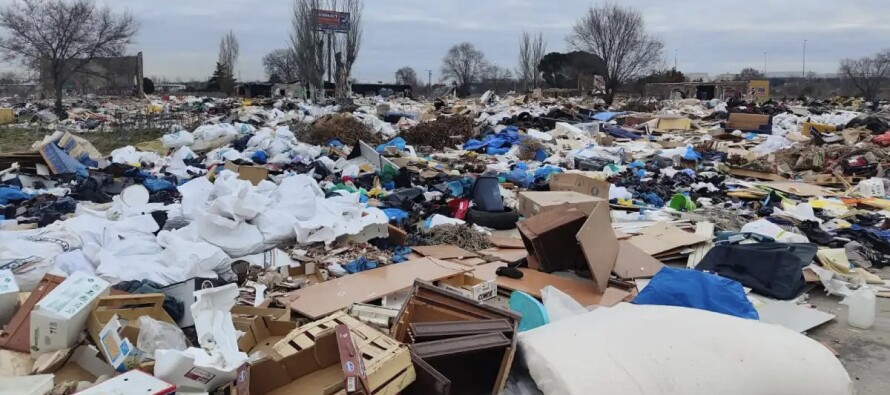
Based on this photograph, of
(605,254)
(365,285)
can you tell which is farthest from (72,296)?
(605,254)

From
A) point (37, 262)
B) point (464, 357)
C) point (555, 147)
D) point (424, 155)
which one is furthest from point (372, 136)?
point (464, 357)

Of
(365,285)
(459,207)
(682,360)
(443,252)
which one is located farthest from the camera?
(459,207)

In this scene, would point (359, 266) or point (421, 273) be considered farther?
point (359, 266)

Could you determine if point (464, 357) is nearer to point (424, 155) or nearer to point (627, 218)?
point (627, 218)

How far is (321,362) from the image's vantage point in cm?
281

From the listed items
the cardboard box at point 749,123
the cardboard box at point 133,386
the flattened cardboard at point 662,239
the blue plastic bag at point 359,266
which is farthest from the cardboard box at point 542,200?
the cardboard box at point 749,123

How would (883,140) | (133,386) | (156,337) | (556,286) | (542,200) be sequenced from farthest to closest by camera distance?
(883,140), (542,200), (556,286), (156,337), (133,386)

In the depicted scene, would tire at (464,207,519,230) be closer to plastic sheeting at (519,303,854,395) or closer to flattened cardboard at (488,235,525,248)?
flattened cardboard at (488,235,525,248)

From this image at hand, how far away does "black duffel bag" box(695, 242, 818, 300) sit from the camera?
4.05 meters

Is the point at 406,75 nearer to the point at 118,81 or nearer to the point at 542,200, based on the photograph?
the point at 118,81

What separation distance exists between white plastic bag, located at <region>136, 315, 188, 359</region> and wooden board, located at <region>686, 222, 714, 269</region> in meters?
3.73

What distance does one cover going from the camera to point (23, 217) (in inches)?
231

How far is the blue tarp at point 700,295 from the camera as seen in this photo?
3.32 metres

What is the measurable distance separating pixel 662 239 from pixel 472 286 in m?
2.00
